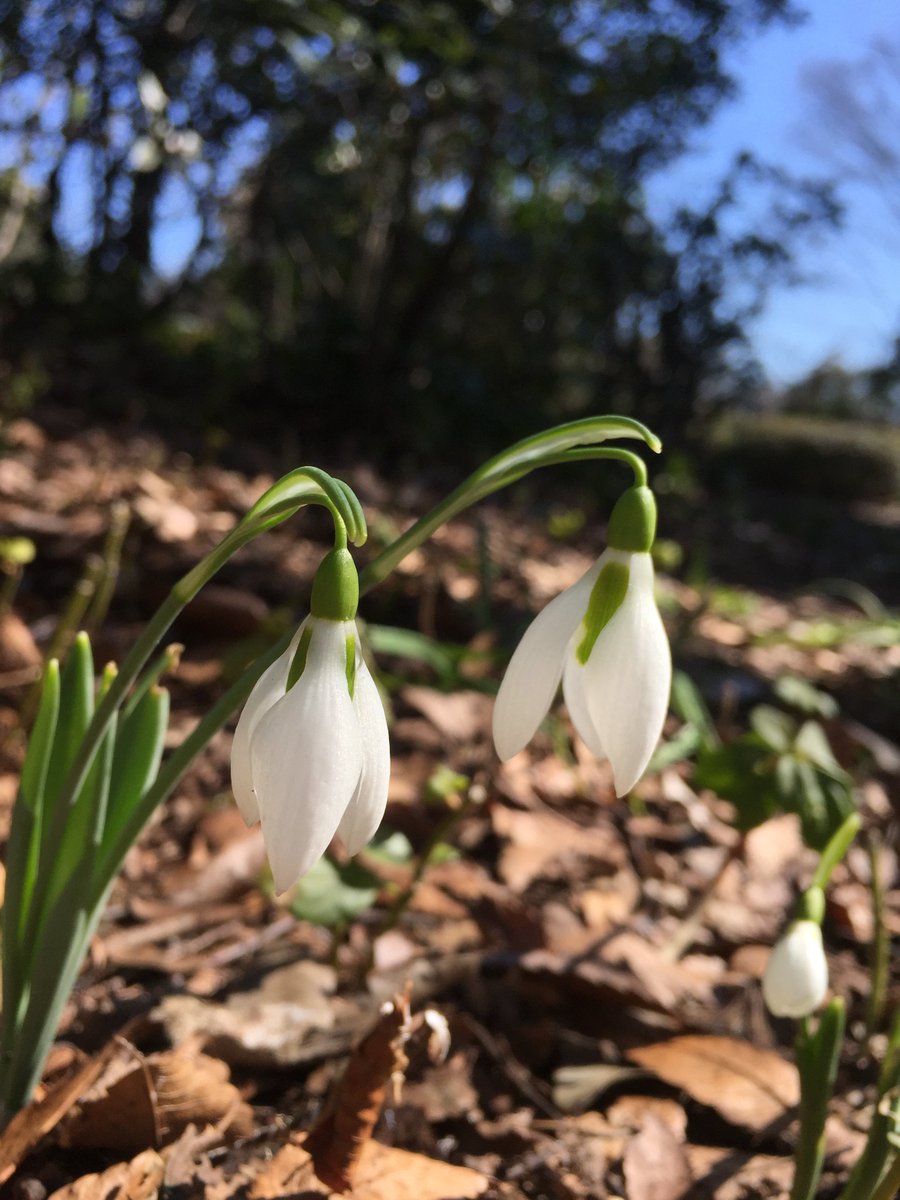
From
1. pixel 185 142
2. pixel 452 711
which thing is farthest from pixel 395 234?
pixel 452 711

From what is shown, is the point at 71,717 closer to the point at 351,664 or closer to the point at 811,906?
the point at 351,664

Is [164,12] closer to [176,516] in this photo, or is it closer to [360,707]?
[176,516]

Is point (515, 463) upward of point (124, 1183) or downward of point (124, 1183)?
upward

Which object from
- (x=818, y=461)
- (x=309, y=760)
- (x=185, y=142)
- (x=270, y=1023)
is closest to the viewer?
(x=309, y=760)

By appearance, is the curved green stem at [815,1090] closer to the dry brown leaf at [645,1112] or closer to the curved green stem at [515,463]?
the dry brown leaf at [645,1112]

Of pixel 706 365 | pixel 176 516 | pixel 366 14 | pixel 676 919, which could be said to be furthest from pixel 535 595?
pixel 706 365

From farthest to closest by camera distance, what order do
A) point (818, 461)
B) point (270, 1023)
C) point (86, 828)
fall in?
point (818, 461) → point (270, 1023) → point (86, 828)

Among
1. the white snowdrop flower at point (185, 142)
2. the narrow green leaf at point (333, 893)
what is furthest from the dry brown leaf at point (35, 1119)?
the white snowdrop flower at point (185, 142)

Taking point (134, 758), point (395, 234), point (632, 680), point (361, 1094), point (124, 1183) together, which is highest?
point (395, 234)
